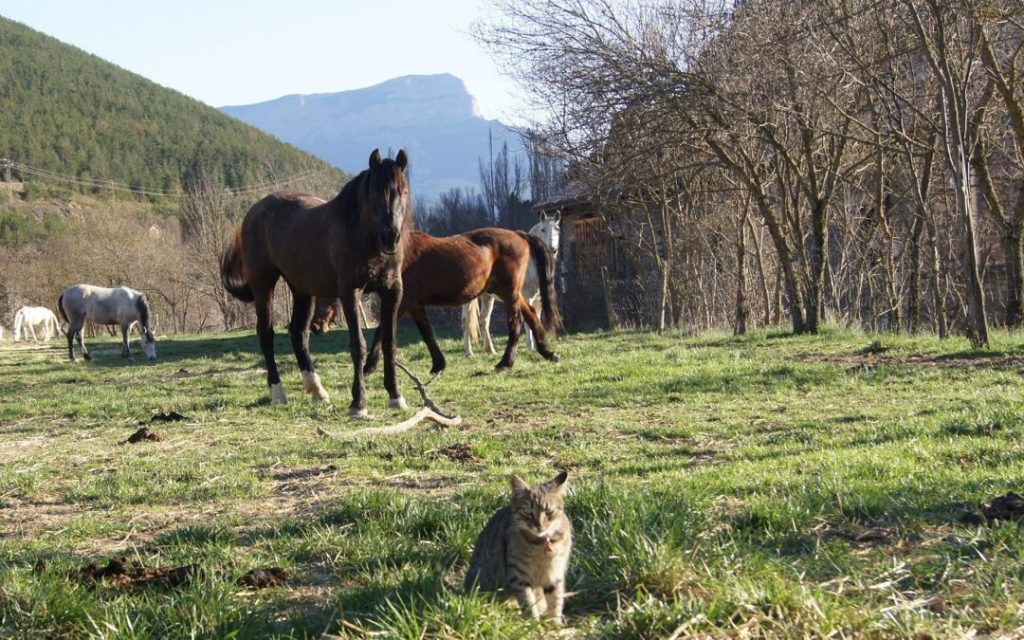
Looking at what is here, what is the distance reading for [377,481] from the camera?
567cm

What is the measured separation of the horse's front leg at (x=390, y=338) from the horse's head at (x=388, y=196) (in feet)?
2.57

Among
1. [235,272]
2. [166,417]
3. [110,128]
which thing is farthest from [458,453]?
[110,128]

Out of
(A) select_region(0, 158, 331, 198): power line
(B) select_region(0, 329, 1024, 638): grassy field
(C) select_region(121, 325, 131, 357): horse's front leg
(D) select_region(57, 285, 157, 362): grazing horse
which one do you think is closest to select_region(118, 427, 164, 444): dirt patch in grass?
(B) select_region(0, 329, 1024, 638): grassy field

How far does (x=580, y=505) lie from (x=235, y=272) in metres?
8.32

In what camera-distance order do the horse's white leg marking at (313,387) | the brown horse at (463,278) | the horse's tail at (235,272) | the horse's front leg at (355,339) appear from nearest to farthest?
the horse's front leg at (355,339), the horse's white leg marking at (313,387), the horse's tail at (235,272), the brown horse at (463,278)

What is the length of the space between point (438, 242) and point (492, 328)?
18944 millimetres

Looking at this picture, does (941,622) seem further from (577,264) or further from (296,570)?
(577,264)

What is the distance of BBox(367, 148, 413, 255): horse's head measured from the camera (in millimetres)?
8289

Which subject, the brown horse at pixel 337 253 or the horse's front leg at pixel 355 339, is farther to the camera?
the horse's front leg at pixel 355 339

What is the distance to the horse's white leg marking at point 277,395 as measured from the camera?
9703mm

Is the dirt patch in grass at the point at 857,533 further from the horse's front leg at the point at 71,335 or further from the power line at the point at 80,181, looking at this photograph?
the power line at the point at 80,181

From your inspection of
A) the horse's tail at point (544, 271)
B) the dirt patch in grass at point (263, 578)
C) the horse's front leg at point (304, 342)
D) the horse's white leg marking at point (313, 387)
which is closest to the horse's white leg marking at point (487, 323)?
the horse's tail at point (544, 271)

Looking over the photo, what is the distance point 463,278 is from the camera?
40.1 feet

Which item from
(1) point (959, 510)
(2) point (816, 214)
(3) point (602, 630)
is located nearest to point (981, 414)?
(1) point (959, 510)
